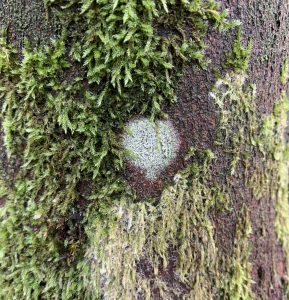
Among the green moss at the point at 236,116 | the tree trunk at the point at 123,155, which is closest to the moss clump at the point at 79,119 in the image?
the tree trunk at the point at 123,155

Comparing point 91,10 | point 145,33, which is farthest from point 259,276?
point 91,10

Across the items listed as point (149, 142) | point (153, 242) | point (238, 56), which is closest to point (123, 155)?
point (149, 142)

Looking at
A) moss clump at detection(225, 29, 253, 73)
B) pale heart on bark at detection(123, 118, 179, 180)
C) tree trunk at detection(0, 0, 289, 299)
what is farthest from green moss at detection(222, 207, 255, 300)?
moss clump at detection(225, 29, 253, 73)

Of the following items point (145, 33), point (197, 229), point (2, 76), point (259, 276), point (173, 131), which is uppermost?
point (145, 33)

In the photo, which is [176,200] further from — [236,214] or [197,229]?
[236,214]

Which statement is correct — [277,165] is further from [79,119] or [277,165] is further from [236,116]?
[79,119]

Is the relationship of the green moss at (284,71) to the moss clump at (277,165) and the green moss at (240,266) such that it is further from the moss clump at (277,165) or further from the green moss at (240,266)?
the green moss at (240,266)
